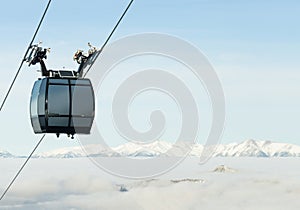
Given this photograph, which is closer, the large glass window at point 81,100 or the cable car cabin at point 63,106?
the cable car cabin at point 63,106

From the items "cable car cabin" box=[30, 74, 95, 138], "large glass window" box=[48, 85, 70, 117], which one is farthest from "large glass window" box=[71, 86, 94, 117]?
Answer: "large glass window" box=[48, 85, 70, 117]

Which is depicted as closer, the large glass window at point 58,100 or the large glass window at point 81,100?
the large glass window at point 58,100

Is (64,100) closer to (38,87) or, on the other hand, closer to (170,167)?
(38,87)

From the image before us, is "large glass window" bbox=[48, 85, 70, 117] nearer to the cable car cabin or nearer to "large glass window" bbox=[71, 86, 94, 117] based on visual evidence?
the cable car cabin

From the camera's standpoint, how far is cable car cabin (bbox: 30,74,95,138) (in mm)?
51188

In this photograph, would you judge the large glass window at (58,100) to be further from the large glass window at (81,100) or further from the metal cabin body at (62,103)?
the large glass window at (81,100)

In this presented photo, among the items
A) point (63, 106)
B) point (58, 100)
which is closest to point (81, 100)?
point (63, 106)

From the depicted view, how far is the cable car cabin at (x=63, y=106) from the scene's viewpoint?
51188 mm

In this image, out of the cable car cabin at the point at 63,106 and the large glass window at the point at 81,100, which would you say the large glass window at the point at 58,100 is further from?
the large glass window at the point at 81,100

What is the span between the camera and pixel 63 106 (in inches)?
2032

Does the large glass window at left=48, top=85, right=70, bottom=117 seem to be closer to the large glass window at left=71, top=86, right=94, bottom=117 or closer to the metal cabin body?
the metal cabin body

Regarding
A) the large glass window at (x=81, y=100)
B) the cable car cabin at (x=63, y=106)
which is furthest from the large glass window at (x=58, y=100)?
the large glass window at (x=81, y=100)

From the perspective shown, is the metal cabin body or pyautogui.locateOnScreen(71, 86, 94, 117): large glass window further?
pyautogui.locateOnScreen(71, 86, 94, 117): large glass window

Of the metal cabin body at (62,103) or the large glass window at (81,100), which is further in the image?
the large glass window at (81,100)
